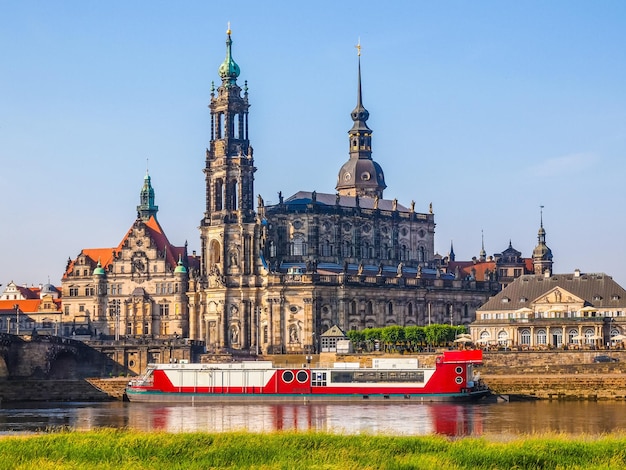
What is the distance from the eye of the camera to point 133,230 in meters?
160

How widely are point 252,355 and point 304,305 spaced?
9082mm

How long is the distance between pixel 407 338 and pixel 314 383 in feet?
112

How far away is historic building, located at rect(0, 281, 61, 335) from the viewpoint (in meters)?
165

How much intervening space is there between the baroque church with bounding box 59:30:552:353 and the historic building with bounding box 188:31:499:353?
11 cm

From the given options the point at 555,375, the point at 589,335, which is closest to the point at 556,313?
the point at 589,335

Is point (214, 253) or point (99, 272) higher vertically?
point (214, 253)

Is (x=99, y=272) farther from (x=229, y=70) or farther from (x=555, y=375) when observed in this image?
(x=555, y=375)

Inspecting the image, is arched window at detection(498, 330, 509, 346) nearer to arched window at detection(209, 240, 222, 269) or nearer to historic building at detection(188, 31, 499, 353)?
historic building at detection(188, 31, 499, 353)

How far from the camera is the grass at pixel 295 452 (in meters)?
49.8

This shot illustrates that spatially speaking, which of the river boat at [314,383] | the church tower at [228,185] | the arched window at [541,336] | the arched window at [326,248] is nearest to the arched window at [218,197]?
the church tower at [228,185]

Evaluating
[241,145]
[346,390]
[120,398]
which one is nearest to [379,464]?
[346,390]

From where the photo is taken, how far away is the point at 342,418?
86500 millimetres

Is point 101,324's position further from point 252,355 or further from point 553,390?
point 553,390

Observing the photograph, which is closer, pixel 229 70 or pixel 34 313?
pixel 229 70
